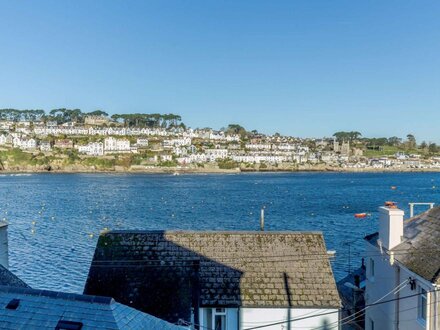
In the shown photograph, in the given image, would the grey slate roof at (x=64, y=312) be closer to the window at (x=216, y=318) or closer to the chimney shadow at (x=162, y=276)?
the chimney shadow at (x=162, y=276)

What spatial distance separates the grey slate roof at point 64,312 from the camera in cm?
718

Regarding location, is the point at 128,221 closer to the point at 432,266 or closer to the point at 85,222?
the point at 85,222

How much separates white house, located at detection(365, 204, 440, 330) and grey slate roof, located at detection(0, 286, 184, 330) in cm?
784

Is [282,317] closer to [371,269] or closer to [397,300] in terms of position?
[397,300]

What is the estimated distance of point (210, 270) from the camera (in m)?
14.8

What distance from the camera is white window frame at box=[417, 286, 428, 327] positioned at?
12483 millimetres

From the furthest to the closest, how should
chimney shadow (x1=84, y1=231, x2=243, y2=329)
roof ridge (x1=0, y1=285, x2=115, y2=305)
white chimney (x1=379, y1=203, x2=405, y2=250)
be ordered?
1. white chimney (x1=379, y1=203, x2=405, y2=250)
2. chimney shadow (x1=84, y1=231, x2=243, y2=329)
3. roof ridge (x1=0, y1=285, x2=115, y2=305)

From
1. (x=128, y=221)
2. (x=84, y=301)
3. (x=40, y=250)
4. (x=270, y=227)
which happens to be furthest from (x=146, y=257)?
(x=128, y=221)

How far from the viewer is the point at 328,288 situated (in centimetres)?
1446

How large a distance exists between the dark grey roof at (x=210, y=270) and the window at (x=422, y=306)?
2243mm

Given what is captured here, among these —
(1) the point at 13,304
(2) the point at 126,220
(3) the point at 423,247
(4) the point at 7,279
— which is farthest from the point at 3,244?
(2) the point at 126,220

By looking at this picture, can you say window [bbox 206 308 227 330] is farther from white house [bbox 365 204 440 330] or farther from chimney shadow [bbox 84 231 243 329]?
white house [bbox 365 204 440 330]

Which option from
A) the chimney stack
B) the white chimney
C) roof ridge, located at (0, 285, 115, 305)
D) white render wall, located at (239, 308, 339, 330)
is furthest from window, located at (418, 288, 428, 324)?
the chimney stack

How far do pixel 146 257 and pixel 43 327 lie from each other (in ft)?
26.6
